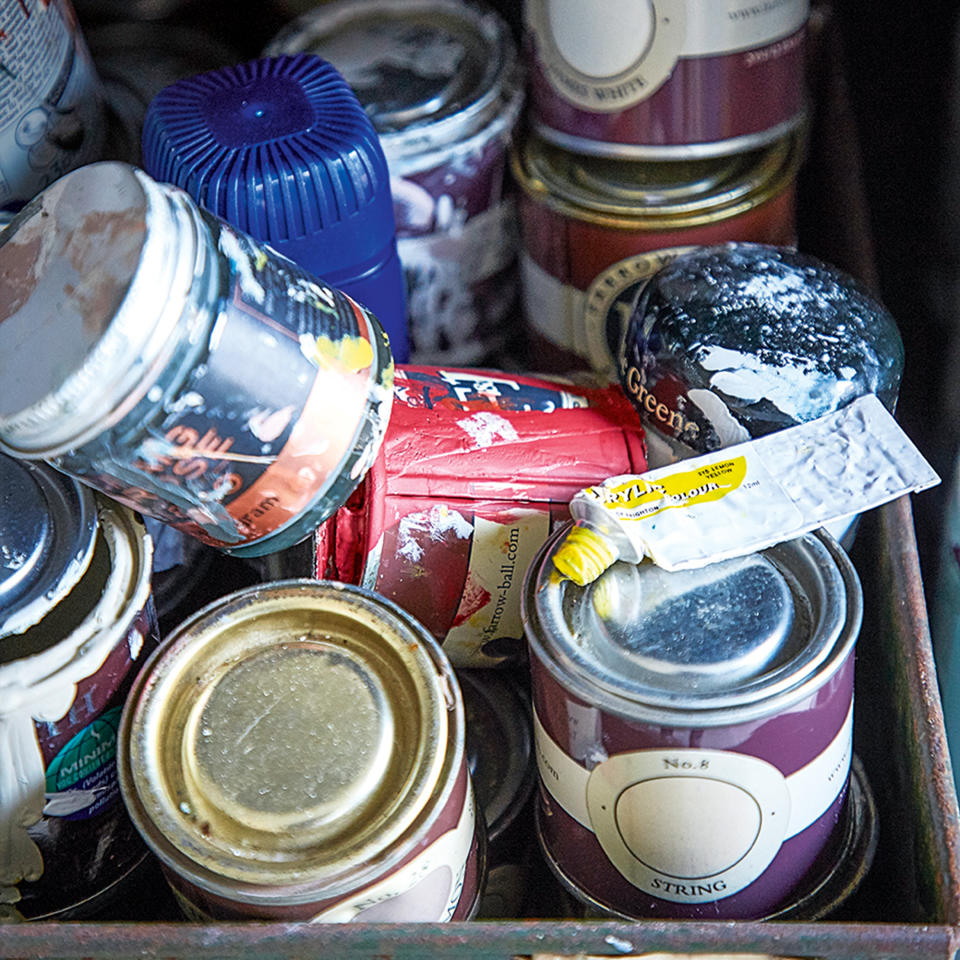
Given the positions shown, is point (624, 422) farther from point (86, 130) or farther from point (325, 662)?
point (86, 130)

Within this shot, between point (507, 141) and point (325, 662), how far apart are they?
623 millimetres

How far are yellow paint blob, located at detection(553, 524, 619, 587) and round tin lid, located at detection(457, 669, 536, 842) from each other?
277 mm

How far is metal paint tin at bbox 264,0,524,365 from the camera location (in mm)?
1132

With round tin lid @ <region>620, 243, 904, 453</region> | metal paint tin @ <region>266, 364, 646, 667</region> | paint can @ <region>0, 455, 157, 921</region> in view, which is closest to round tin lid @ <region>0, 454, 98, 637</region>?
paint can @ <region>0, 455, 157, 921</region>

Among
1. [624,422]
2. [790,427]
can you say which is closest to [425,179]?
[624,422]

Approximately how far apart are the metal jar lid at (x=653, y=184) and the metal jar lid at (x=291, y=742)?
1.56ft

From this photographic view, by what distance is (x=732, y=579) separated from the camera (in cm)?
79

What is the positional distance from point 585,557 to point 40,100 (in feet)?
2.18

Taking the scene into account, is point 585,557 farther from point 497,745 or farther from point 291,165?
point 291,165

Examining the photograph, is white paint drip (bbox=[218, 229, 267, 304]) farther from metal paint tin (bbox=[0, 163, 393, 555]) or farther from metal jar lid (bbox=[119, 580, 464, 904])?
metal jar lid (bbox=[119, 580, 464, 904])

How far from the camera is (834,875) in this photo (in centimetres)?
86

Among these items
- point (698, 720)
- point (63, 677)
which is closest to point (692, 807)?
point (698, 720)

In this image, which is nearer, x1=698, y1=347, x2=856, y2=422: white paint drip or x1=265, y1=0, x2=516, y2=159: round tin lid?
x1=698, y1=347, x2=856, y2=422: white paint drip

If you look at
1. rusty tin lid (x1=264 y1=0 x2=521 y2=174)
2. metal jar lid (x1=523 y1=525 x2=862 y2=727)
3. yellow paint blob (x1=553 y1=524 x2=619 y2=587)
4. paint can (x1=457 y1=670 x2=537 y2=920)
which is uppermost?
rusty tin lid (x1=264 y1=0 x2=521 y2=174)
